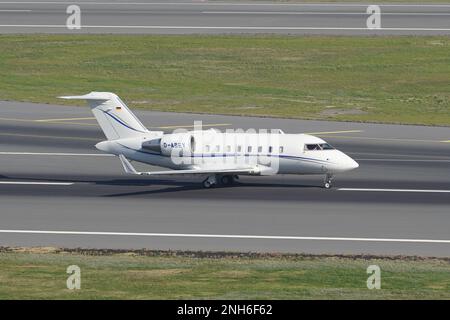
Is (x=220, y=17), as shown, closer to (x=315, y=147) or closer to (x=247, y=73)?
(x=247, y=73)

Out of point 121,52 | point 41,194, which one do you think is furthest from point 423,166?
point 121,52

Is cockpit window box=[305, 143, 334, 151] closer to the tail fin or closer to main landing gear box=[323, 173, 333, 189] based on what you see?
main landing gear box=[323, 173, 333, 189]

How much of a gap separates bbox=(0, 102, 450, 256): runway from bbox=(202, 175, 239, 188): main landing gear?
23.2 inches

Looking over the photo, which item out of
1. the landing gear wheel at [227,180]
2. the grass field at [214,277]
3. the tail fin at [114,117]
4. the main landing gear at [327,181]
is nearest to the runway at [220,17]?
the tail fin at [114,117]

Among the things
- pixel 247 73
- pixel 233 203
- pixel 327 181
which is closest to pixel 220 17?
pixel 247 73

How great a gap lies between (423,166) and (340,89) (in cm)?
2545

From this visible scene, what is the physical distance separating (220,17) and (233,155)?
5654 centimetres

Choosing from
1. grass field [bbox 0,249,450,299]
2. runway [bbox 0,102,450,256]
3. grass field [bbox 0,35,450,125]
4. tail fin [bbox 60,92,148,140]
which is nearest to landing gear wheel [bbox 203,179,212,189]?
runway [bbox 0,102,450,256]

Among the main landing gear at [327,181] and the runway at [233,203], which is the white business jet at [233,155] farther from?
the runway at [233,203]

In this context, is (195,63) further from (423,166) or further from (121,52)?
(423,166)

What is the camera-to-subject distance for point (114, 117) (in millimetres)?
56938

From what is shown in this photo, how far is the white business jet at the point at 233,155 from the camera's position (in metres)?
55.1

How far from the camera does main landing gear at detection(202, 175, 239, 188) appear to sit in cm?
5597
